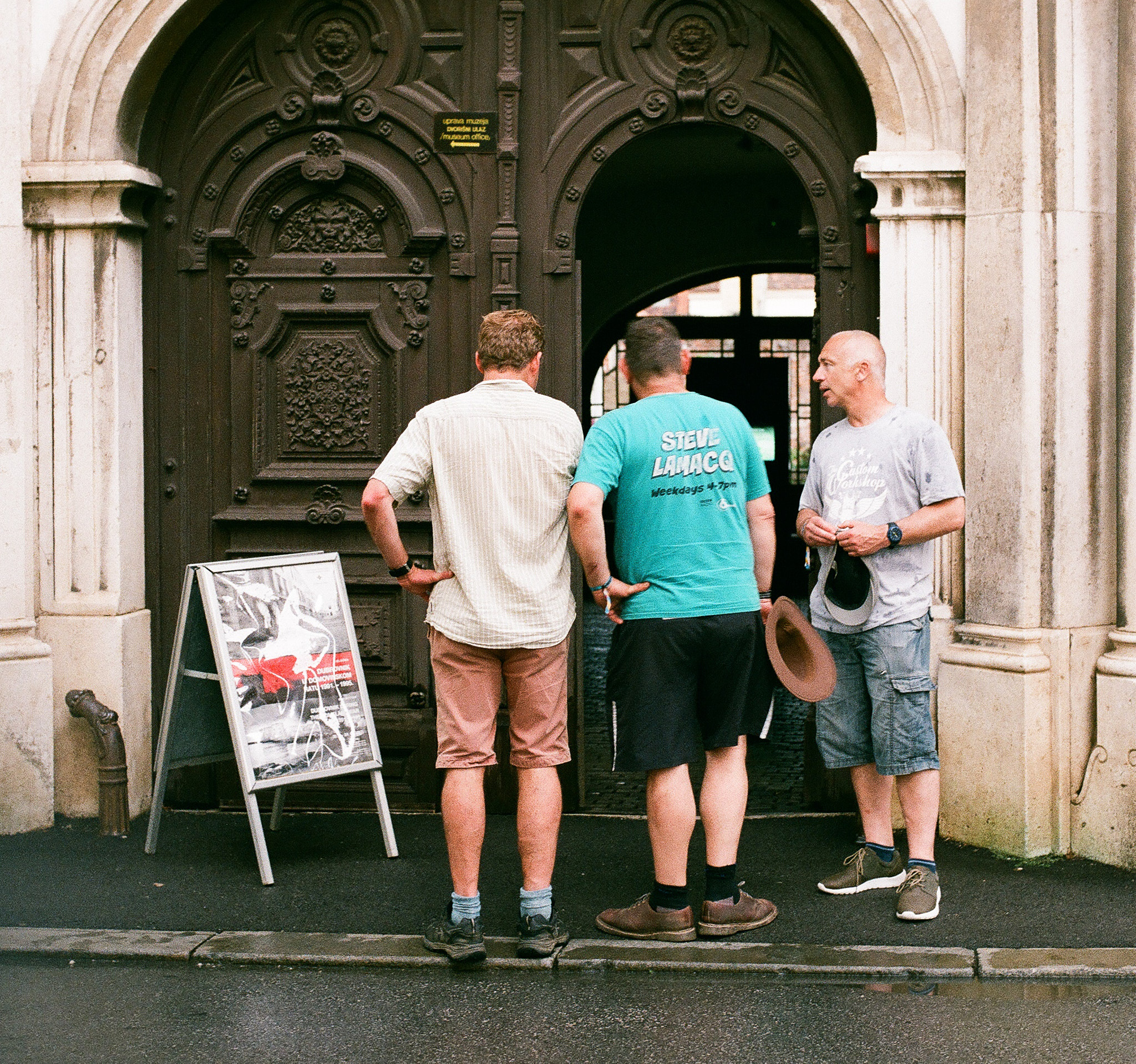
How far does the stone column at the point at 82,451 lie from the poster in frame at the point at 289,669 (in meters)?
0.96

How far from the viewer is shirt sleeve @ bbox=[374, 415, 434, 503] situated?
14.5 ft

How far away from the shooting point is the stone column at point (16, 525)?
6051 mm

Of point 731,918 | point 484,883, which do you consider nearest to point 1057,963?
point 731,918

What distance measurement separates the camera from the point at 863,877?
5.01m

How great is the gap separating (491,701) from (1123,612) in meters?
2.58

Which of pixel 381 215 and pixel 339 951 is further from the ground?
pixel 381 215

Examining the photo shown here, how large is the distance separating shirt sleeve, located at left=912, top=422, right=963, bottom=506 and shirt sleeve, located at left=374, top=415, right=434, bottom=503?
1.60 m

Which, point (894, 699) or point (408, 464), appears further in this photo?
point (894, 699)

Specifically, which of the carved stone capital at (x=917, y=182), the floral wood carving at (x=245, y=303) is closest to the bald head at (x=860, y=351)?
the carved stone capital at (x=917, y=182)

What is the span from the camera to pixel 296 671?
5.50 metres

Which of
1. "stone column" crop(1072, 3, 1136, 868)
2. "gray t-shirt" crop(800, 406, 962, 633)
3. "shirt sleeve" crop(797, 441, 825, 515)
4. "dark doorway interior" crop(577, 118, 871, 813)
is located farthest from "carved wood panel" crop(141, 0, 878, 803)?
"dark doorway interior" crop(577, 118, 871, 813)

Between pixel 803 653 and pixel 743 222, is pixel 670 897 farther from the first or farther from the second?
pixel 743 222

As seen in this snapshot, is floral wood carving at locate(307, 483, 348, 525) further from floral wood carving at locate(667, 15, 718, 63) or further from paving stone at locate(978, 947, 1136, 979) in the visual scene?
paving stone at locate(978, 947, 1136, 979)

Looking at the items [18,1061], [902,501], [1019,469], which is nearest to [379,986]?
[18,1061]
